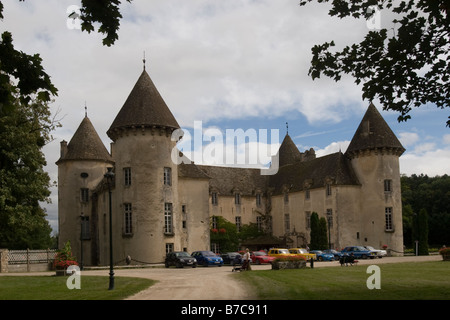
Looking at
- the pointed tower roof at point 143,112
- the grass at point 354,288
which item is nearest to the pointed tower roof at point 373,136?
the pointed tower roof at point 143,112

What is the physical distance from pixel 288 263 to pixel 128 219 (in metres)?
18.6

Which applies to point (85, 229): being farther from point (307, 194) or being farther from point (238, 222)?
point (307, 194)

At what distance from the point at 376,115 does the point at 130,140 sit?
2553 centimetres

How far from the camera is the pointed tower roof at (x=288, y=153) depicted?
7012 cm

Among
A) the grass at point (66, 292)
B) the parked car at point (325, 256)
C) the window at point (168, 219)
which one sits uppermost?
the window at point (168, 219)

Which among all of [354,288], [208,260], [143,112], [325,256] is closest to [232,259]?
[208,260]

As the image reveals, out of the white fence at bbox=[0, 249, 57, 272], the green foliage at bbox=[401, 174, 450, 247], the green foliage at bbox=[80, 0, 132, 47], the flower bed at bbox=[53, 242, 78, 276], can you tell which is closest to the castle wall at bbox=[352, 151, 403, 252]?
the green foliage at bbox=[401, 174, 450, 247]

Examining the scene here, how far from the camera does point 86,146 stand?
5506 cm

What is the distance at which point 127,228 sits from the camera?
A: 45344mm

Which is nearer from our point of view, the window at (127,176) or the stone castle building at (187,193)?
the stone castle building at (187,193)

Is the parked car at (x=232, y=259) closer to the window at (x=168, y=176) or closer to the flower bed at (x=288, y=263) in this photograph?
the window at (x=168, y=176)

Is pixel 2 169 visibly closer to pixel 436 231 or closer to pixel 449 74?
pixel 449 74

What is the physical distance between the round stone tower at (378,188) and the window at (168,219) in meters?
18.5
